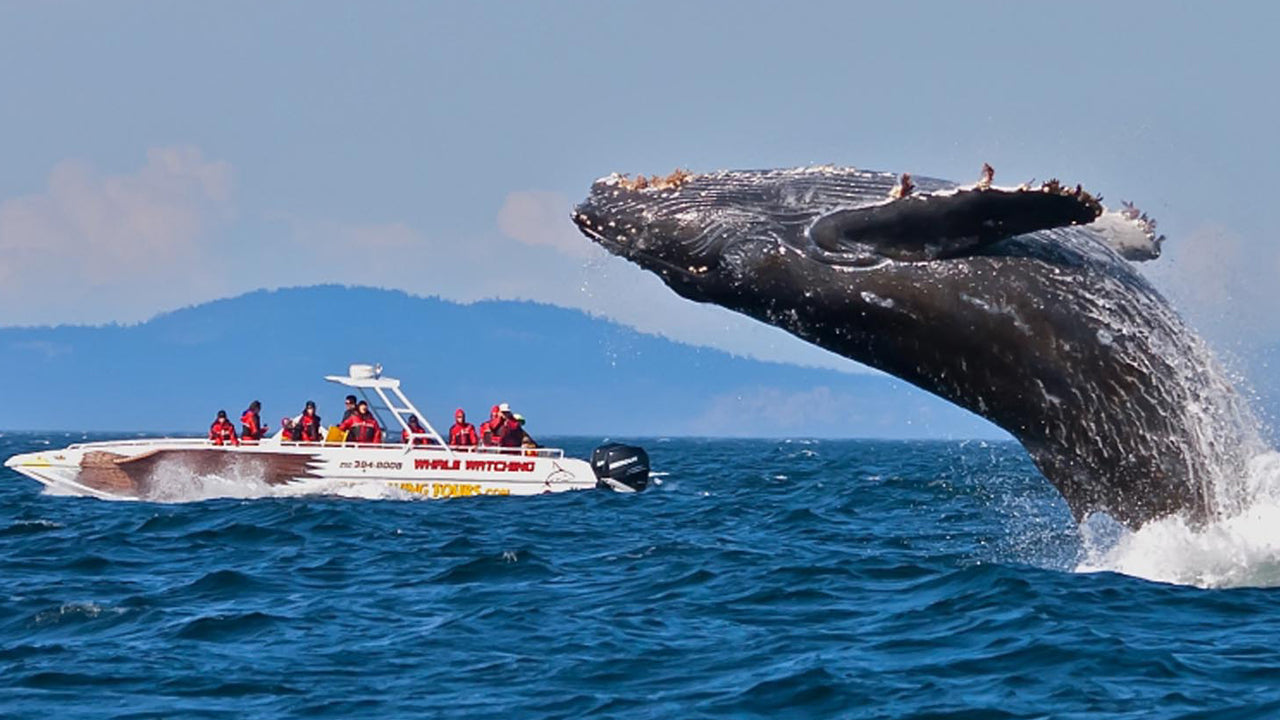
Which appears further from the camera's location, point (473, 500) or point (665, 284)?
point (473, 500)

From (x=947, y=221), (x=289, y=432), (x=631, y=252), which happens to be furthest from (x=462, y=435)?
(x=947, y=221)

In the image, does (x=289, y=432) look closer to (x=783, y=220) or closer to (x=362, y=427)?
(x=362, y=427)

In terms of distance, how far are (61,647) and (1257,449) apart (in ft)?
28.1

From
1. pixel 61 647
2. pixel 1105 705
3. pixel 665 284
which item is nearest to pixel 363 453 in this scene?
pixel 61 647

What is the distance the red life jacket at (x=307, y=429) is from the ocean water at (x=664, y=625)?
→ 1168 cm

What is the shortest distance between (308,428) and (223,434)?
1.64m

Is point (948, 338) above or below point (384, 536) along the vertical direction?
above

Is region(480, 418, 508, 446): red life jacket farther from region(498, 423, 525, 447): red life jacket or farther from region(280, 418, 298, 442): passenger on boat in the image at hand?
region(280, 418, 298, 442): passenger on boat

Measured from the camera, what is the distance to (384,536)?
846 inches

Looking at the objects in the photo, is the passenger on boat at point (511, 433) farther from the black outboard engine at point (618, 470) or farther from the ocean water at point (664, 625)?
the ocean water at point (664, 625)

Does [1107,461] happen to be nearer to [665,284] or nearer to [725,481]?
[665,284]

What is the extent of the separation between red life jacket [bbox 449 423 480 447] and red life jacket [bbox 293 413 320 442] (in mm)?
2619

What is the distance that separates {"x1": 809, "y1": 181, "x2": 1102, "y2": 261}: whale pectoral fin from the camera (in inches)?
362

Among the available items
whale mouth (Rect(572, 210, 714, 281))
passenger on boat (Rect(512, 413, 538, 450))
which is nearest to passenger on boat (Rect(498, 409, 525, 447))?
passenger on boat (Rect(512, 413, 538, 450))
